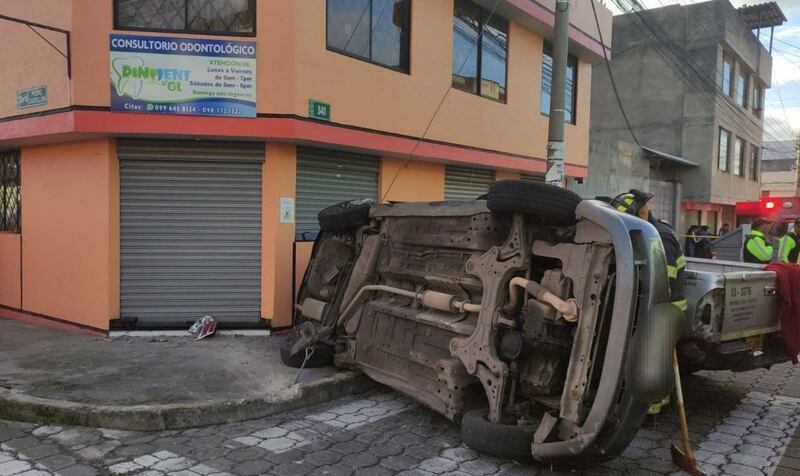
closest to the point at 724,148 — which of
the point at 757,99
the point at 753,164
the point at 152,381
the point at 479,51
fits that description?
the point at 753,164

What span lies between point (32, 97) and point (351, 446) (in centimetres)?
638

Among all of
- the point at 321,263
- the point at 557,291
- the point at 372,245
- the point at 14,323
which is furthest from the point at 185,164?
the point at 557,291

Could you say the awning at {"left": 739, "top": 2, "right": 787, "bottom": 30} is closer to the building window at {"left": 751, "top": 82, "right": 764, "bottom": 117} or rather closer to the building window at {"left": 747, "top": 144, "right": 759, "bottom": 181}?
the building window at {"left": 751, "top": 82, "right": 764, "bottom": 117}

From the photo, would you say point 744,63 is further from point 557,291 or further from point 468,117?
point 557,291

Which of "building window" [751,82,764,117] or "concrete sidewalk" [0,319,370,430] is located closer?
"concrete sidewalk" [0,319,370,430]

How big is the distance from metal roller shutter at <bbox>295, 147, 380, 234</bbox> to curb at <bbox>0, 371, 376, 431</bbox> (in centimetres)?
319

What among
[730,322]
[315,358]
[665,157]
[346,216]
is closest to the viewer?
[730,322]

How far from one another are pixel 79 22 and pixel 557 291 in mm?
6273

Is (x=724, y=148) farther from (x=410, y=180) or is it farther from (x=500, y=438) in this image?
(x=500, y=438)

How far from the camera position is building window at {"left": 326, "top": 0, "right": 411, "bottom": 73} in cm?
804

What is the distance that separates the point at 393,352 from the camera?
5.21 metres

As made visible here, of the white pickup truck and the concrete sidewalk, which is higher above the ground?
the white pickup truck

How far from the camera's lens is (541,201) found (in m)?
4.21

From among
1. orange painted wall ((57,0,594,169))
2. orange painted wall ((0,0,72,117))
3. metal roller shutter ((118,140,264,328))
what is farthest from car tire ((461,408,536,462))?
orange painted wall ((0,0,72,117))
